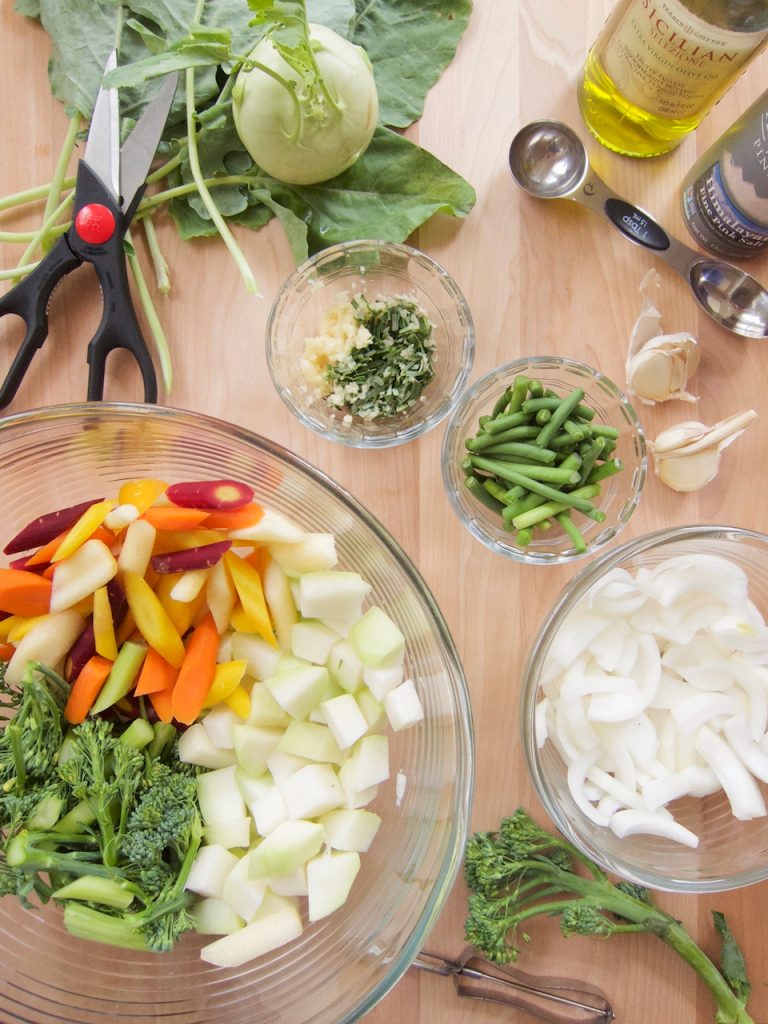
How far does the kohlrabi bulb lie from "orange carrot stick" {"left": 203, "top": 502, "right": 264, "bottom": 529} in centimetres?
55

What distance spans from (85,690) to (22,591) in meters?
0.16

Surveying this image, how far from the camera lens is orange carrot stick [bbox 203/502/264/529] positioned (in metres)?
1.03

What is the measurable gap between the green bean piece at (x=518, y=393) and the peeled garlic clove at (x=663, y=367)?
21cm

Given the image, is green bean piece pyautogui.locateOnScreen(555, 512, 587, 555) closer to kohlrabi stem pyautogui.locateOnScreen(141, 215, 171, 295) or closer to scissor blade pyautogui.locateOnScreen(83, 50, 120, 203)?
kohlrabi stem pyautogui.locateOnScreen(141, 215, 171, 295)

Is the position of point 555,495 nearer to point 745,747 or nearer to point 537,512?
point 537,512

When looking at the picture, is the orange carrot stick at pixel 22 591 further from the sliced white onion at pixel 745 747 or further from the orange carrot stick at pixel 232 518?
the sliced white onion at pixel 745 747

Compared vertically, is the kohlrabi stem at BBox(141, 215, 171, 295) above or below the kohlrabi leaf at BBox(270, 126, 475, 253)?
below

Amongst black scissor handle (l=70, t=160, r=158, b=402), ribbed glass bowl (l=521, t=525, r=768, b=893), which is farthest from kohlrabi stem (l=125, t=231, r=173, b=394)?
ribbed glass bowl (l=521, t=525, r=768, b=893)

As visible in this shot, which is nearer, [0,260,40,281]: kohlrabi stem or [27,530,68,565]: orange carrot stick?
[27,530,68,565]: orange carrot stick

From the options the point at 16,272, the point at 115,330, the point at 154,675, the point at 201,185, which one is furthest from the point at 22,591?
the point at 201,185

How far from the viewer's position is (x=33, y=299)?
1230 millimetres

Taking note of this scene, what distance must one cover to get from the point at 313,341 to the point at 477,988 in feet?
3.47

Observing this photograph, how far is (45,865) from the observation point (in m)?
0.98

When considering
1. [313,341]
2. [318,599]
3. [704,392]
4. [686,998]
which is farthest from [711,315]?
[686,998]
